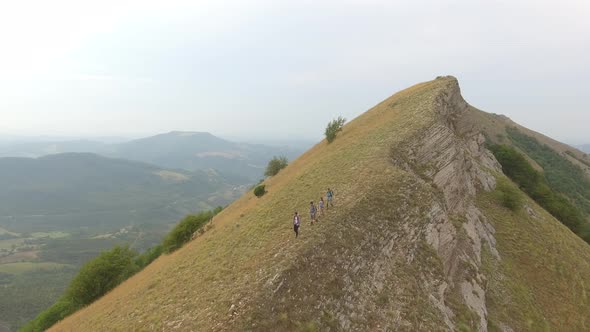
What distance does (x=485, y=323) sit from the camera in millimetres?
28266

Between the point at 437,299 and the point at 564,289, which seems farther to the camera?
the point at 564,289

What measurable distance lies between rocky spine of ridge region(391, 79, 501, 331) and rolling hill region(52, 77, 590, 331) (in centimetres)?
18

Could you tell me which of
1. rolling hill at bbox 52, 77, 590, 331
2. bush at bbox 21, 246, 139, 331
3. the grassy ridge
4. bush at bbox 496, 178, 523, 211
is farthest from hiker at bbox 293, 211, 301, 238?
the grassy ridge

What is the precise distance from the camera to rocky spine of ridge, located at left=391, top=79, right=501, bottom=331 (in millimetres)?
29453

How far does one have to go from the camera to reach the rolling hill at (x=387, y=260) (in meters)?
21.9

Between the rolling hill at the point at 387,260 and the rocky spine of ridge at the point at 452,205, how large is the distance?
182mm

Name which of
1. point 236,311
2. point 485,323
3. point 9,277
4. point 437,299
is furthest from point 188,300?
point 9,277

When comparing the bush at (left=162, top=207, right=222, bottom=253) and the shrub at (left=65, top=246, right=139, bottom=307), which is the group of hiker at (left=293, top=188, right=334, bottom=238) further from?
the shrub at (left=65, top=246, right=139, bottom=307)

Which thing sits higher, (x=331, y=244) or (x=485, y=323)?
(x=331, y=244)

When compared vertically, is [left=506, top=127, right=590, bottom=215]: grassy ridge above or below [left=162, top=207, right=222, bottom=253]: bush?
above

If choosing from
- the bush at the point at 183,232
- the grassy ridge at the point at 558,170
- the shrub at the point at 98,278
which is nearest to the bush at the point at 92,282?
the shrub at the point at 98,278

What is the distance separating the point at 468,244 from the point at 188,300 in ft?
94.5

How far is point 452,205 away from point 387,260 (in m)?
15.3

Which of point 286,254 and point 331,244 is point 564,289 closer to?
point 331,244
